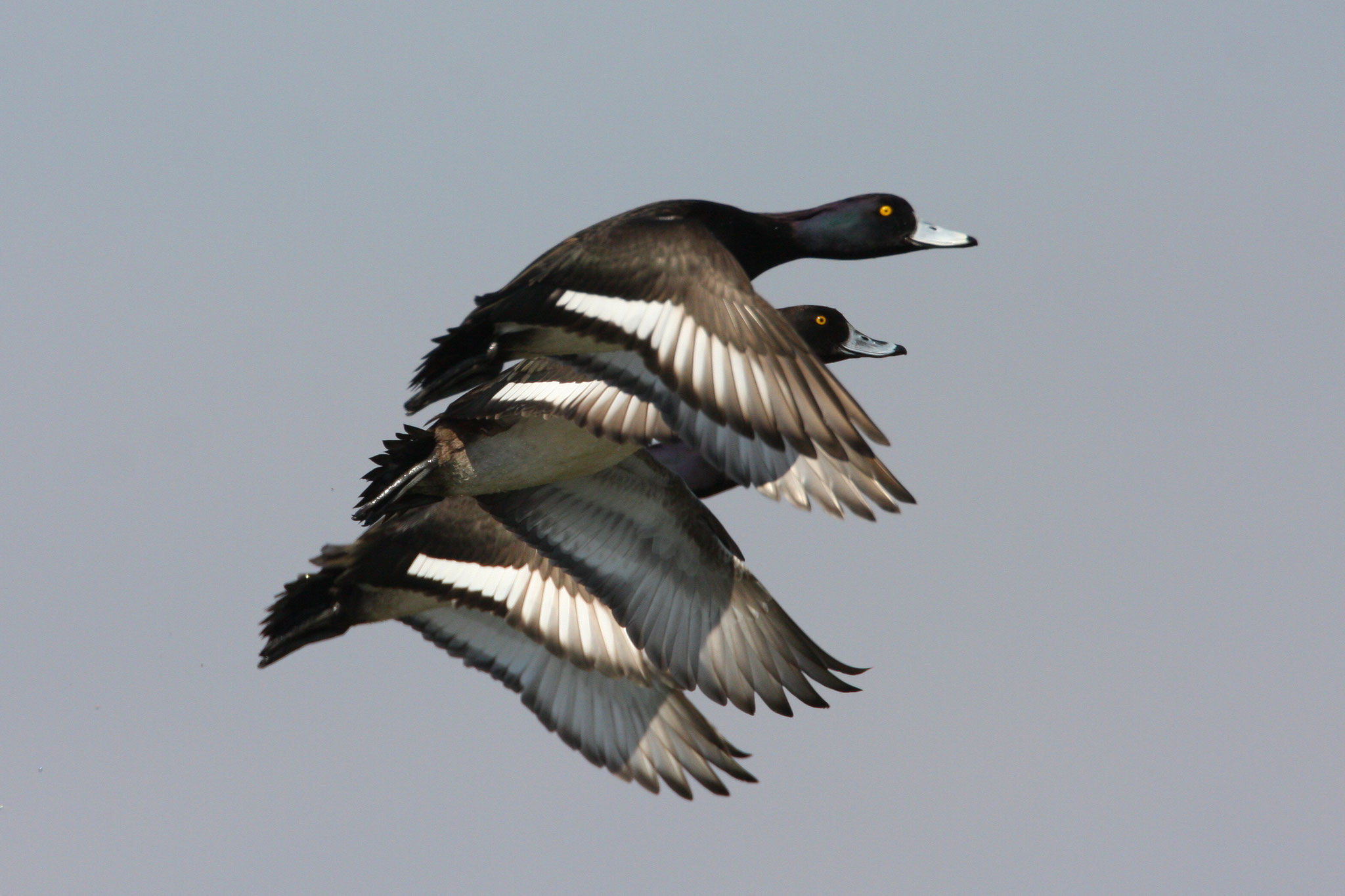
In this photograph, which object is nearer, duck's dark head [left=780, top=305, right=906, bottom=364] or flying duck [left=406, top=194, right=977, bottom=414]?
flying duck [left=406, top=194, right=977, bottom=414]

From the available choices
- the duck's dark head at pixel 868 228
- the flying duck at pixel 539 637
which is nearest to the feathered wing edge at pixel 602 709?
the flying duck at pixel 539 637

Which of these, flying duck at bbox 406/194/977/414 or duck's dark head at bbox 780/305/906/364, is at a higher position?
duck's dark head at bbox 780/305/906/364

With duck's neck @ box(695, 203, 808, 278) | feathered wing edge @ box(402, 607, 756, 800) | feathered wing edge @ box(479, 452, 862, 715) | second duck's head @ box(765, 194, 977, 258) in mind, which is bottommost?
feathered wing edge @ box(402, 607, 756, 800)

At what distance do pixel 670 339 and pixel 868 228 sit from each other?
8.93 feet

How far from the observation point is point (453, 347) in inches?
322

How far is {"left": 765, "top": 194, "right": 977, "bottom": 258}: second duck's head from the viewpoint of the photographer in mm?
9367

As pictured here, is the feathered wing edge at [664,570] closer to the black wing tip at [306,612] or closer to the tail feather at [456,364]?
the black wing tip at [306,612]

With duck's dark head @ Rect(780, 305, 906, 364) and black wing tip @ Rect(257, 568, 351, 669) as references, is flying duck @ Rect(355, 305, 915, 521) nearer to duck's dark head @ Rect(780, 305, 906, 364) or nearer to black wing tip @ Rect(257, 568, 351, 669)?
black wing tip @ Rect(257, 568, 351, 669)

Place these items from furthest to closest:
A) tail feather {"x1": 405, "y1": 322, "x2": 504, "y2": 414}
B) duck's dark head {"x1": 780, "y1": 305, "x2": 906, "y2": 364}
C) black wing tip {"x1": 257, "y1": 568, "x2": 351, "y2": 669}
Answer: duck's dark head {"x1": 780, "y1": 305, "x2": 906, "y2": 364}
black wing tip {"x1": 257, "y1": 568, "x2": 351, "y2": 669}
tail feather {"x1": 405, "y1": 322, "x2": 504, "y2": 414}

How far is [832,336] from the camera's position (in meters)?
10.6

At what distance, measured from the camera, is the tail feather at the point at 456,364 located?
810 centimetres

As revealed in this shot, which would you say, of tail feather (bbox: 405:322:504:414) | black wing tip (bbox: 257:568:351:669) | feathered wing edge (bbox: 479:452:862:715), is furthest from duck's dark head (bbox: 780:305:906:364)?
black wing tip (bbox: 257:568:351:669)

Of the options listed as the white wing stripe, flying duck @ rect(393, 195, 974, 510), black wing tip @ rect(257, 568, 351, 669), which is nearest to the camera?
flying duck @ rect(393, 195, 974, 510)

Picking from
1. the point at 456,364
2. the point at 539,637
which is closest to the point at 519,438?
the point at 456,364
